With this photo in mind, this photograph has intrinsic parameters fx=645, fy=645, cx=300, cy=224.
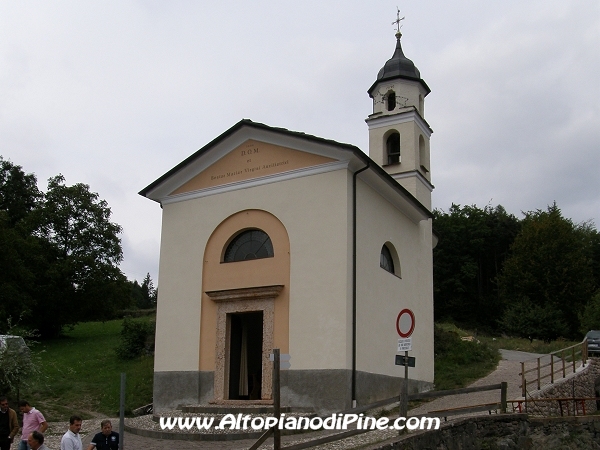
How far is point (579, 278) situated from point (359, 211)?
31.5m

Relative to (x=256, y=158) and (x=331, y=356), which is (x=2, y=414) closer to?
(x=331, y=356)

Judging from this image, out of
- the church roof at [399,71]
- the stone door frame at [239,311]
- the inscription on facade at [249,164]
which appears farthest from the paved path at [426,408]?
the church roof at [399,71]

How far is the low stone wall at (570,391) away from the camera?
14016 millimetres

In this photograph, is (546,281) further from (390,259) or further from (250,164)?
(250,164)

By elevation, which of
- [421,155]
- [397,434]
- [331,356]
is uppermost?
[421,155]

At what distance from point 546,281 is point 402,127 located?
26.7 m

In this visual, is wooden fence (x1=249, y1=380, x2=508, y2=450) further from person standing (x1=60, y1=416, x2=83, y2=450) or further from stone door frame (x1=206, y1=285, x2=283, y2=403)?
stone door frame (x1=206, y1=285, x2=283, y2=403)

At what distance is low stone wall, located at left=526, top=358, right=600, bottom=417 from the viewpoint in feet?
46.0

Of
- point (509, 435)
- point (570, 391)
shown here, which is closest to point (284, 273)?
point (509, 435)

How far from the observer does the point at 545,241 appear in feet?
142

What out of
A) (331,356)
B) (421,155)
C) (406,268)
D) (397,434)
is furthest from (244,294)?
(421,155)

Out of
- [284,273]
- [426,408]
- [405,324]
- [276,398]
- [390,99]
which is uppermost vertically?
[390,99]

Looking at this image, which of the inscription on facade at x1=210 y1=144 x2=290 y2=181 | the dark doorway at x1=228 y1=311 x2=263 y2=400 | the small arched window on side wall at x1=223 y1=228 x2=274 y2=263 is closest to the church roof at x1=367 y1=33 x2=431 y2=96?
the inscription on facade at x1=210 y1=144 x2=290 y2=181

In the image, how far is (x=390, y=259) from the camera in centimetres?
1702
